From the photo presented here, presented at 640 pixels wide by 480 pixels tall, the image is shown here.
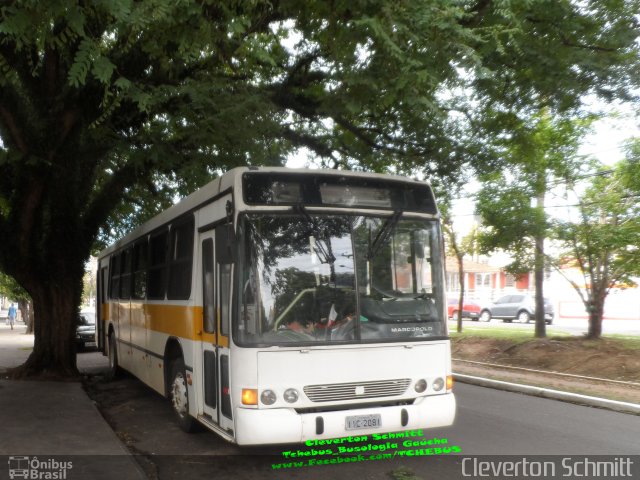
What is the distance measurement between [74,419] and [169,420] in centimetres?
130

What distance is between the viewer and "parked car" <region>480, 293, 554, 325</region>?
3525cm

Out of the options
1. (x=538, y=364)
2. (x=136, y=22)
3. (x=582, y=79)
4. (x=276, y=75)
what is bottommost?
(x=538, y=364)

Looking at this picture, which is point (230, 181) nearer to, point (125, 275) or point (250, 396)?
point (250, 396)

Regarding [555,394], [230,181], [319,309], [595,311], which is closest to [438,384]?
[319,309]

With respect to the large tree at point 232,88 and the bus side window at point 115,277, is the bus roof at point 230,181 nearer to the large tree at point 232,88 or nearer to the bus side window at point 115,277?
the large tree at point 232,88

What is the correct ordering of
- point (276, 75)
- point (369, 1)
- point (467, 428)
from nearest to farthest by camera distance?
point (369, 1) < point (467, 428) < point (276, 75)

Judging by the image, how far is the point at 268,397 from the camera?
5820 millimetres

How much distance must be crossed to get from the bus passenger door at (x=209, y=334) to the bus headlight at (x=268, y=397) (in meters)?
0.87

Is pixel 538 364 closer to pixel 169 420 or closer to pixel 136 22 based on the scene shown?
pixel 169 420

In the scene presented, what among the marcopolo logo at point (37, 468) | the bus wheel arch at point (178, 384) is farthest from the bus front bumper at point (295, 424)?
the bus wheel arch at point (178, 384)

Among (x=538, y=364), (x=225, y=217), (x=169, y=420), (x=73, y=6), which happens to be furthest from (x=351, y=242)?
(x=538, y=364)

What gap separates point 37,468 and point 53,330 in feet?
26.3

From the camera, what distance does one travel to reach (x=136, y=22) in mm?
4914

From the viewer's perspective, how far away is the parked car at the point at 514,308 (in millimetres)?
35250
